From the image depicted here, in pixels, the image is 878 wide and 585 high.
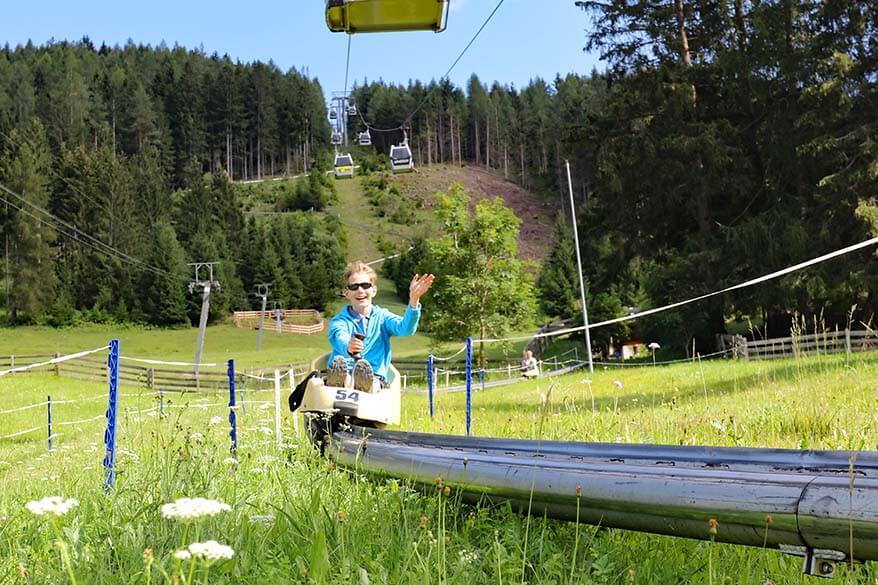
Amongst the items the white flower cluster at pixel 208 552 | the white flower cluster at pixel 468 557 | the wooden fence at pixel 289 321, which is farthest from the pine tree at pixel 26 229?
the white flower cluster at pixel 208 552

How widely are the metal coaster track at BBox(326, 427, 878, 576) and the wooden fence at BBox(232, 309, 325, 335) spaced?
241ft

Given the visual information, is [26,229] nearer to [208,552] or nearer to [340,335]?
[340,335]

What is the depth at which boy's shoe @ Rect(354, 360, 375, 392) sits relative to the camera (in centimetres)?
505

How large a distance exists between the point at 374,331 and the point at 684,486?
3.27 meters

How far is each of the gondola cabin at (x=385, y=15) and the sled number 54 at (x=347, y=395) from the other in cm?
362

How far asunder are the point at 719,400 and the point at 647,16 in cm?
2669

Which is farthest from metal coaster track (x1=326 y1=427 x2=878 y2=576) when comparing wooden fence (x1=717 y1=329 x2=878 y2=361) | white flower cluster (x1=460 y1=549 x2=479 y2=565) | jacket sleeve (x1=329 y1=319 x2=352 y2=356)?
wooden fence (x1=717 y1=329 x2=878 y2=361)

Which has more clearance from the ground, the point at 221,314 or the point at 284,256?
the point at 284,256

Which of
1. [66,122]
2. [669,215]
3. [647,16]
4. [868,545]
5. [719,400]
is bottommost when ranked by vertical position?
[719,400]

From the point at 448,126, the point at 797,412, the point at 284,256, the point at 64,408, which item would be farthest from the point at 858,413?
the point at 448,126

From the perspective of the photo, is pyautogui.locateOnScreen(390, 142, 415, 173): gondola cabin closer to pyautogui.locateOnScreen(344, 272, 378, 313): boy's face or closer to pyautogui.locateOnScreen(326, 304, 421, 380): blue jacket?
pyautogui.locateOnScreen(344, 272, 378, 313): boy's face

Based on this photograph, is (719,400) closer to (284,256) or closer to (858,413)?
(858,413)

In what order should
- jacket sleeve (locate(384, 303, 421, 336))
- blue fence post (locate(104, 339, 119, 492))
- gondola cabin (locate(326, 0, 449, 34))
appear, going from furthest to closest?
1. gondola cabin (locate(326, 0, 449, 34))
2. jacket sleeve (locate(384, 303, 421, 336))
3. blue fence post (locate(104, 339, 119, 492))

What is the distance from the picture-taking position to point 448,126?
489 feet
